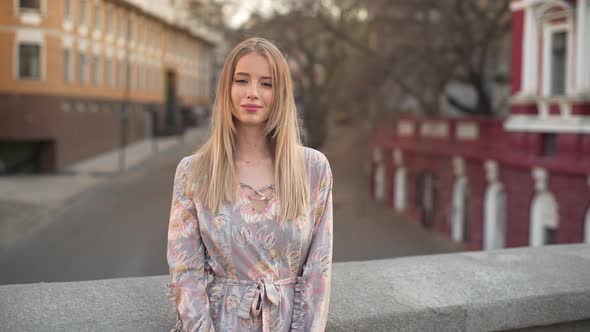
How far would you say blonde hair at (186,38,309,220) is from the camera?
2250mm

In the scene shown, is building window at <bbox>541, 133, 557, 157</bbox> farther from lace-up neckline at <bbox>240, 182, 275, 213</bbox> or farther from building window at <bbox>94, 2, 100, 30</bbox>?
lace-up neckline at <bbox>240, 182, 275, 213</bbox>

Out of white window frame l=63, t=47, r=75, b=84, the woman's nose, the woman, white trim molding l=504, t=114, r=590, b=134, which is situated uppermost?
white window frame l=63, t=47, r=75, b=84

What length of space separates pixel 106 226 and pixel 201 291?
1485 cm

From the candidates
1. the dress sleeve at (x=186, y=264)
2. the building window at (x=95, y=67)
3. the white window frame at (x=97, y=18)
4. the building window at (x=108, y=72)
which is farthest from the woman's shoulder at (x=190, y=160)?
the building window at (x=108, y=72)

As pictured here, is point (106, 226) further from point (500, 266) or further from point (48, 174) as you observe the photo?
point (500, 266)

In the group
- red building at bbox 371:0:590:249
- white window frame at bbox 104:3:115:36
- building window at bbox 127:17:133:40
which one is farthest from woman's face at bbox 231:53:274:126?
red building at bbox 371:0:590:249

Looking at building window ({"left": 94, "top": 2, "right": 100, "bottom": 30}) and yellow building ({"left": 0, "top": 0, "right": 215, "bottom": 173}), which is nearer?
yellow building ({"left": 0, "top": 0, "right": 215, "bottom": 173})

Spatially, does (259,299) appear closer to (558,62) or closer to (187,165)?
(187,165)

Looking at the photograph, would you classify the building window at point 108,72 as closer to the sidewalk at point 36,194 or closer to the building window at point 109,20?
the building window at point 109,20

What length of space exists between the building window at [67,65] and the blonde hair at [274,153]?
8490 mm

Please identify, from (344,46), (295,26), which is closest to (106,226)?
(295,26)

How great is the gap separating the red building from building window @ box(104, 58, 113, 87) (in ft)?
34.4

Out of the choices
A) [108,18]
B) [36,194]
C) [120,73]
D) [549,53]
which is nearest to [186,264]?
[108,18]

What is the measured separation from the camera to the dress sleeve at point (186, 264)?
2.19 m
